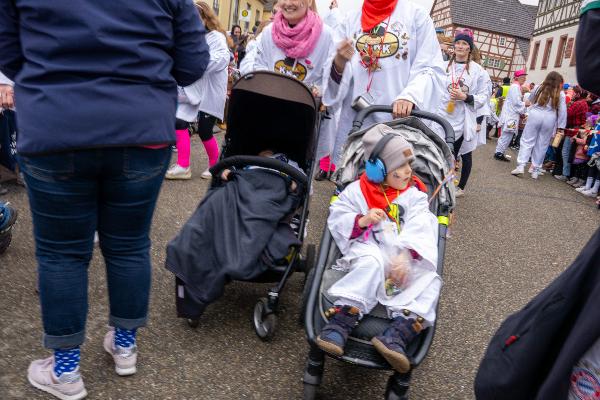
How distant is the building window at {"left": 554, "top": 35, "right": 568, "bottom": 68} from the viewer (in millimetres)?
26938

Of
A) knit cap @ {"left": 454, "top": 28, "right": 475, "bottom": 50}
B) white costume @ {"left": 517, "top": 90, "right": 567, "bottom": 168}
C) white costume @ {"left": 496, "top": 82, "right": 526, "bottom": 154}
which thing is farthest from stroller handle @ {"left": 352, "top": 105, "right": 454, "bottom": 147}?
white costume @ {"left": 496, "top": 82, "right": 526, "bottom": 154}

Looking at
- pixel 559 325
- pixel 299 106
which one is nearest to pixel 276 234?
pixel 299 106

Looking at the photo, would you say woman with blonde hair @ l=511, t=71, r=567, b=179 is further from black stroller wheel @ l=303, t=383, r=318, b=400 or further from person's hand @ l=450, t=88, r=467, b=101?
black stroller wheel @ l=303, t=383, r=318, b=400

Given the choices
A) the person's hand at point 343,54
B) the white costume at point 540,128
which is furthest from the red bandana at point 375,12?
the white costume at point 540,128

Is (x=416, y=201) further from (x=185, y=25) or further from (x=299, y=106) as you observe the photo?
(x=185, y=25)

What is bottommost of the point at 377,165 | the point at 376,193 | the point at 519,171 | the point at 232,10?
the point at 519,171

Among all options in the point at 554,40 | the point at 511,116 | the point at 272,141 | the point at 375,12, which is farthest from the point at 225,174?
the point at 554,40

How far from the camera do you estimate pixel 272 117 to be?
3510mm

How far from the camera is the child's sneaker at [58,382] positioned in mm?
2260

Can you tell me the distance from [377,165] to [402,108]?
753 mm

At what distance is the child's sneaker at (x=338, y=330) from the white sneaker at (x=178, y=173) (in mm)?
4069

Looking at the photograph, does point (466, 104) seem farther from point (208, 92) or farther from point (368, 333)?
point (368, 333)

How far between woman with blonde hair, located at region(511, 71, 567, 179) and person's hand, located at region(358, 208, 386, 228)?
8.49 meters

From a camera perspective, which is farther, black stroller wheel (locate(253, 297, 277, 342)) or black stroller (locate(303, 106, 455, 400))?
black stroller wheel (locate(253, 297, 277, 342))
